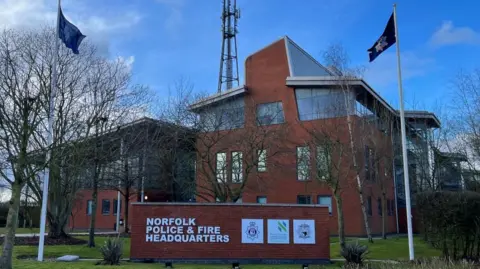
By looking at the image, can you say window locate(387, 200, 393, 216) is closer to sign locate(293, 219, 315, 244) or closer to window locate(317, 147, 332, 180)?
window locate(317, 147, 332, 180)

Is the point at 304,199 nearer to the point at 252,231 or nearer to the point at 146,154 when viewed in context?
the point at 146,154

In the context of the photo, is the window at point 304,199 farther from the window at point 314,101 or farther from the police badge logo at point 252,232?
the police badge logo at point 252,232

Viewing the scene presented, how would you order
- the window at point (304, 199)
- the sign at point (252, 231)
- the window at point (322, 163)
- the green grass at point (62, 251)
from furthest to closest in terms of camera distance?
1. the window at point (304, 199)
2. the window at point (322, 163)
3. the green grass at point (62, 251)
4. the sign at point (252, 231)

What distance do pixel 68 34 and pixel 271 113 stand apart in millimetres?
19449

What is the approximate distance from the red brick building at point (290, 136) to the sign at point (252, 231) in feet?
Result: 23.5

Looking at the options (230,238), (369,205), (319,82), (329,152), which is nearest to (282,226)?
(230,238)

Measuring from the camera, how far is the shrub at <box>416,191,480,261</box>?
17.7 m

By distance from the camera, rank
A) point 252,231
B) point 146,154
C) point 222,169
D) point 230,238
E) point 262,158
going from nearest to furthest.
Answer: point 230,238, point 252,231, point 222,169, point 146,154, point 262,158

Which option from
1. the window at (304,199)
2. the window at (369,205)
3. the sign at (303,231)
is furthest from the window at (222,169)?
Result: the window at (369,205)

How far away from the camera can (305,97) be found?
3597 cm

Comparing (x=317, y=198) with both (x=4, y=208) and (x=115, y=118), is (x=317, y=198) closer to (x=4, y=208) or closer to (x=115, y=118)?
(x=115, y=118)

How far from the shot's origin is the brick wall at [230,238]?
1847 centimetres

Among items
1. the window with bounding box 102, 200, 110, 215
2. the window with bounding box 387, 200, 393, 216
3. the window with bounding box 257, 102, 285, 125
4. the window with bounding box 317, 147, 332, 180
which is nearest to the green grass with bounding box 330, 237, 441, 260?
the window with bounding box 317, 147, 332, 180

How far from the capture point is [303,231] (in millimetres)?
19047
